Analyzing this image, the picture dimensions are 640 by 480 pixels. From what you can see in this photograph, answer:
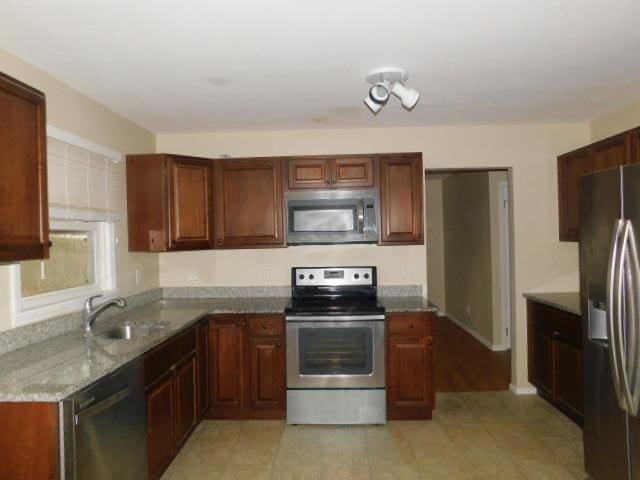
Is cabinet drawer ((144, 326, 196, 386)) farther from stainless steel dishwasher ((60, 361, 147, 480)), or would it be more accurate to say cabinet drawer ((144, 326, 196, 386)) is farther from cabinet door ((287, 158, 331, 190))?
cabinet door ((287, 158, 331, 190))

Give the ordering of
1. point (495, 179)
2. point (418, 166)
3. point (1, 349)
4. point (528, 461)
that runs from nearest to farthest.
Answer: point (1, 349) < point (528, 461) < point (418, 166) < point (495, 179)

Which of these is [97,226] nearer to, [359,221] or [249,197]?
[249,197]

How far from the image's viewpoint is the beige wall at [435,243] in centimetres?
756

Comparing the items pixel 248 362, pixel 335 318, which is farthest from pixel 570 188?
pixel 248 362

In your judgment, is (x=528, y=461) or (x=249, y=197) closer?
(x=528, y=461)

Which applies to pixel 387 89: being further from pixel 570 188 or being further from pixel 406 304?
pixel 570 188

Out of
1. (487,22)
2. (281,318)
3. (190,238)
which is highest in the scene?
(487,22)

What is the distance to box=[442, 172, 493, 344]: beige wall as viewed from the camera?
5.53 m

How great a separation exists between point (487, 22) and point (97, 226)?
274 centimetres

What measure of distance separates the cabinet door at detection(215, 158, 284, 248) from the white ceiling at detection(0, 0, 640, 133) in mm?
459

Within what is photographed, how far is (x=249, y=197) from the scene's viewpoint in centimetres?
366

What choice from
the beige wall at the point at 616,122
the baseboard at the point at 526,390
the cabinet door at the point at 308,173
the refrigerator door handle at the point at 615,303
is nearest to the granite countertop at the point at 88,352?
the cabinet door at the point at 308,173

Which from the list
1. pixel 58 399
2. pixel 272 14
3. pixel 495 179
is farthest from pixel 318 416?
pixel 495 179

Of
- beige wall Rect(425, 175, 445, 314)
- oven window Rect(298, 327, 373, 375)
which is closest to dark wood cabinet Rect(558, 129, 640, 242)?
oven window Rect(298, 327, 373, 375)
